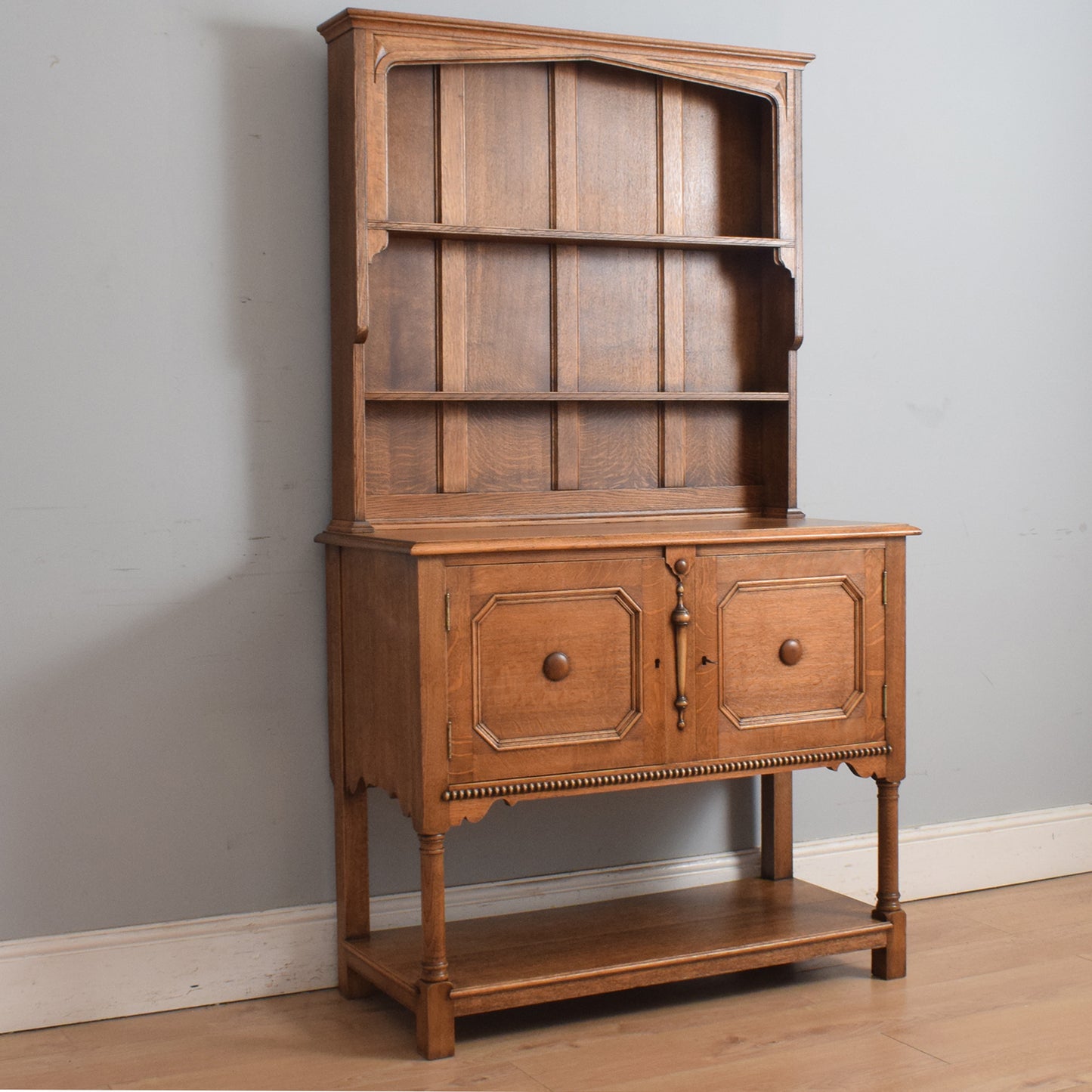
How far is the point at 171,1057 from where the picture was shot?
2.42m

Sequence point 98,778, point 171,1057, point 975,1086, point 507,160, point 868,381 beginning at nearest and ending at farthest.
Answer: point 975,1086
point 171,1057
point 98,778
point 507,160
point 868,381

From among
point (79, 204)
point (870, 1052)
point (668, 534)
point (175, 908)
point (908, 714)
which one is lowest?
point (870, 1052)

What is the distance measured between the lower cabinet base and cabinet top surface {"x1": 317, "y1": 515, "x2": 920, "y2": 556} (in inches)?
31.1

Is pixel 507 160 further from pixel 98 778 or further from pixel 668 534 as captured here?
pixel 98 778

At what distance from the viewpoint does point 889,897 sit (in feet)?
9.18

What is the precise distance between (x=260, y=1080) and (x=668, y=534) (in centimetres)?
120

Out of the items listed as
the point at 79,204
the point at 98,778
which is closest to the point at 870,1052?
the point at 98,778

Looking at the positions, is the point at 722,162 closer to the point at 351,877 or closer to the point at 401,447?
the point at 401,447

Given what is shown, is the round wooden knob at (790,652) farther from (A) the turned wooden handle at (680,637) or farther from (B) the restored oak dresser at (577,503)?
A: (A) the turned wooden handle at (680,637)

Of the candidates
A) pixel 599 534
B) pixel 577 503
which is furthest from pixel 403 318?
pixel 599 534

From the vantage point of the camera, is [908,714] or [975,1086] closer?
[975,1086]

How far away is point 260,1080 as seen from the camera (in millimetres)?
2328

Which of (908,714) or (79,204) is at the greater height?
(79,204)

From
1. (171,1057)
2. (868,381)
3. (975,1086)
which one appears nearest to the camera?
(975,1086)
